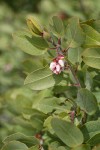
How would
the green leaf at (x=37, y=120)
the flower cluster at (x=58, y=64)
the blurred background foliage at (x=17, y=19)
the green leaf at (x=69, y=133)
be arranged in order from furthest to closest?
the blurred background foliage at (x=17, y=19) < the green leaf at (x=37, y=120) < the flower cluster at (x=58, y=64) < the green leaf at (x=69, y=133)

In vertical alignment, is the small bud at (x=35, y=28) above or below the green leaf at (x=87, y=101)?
above

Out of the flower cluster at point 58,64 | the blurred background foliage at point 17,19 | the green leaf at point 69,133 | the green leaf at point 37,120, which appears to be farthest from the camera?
the blurred background foliage at point 17,19

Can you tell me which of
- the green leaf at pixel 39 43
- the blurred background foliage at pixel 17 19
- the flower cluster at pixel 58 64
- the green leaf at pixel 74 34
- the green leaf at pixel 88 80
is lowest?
the blurred background foliage at pixel 17 19

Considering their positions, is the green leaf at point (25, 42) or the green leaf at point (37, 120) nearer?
the green leaf at point (25, 42)

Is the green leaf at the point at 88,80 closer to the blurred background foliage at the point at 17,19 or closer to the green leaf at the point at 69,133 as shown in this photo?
the green leaf at the point at 69,133

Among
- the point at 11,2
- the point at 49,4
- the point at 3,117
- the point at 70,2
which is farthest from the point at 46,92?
the point at 11,2

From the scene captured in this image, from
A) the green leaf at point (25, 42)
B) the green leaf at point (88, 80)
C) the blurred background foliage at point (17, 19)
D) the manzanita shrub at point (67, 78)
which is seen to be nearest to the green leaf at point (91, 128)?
the manzanita shrub at point (67, 78)

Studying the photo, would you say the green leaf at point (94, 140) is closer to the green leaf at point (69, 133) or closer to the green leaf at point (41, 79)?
the green leaf at point (69, 133)

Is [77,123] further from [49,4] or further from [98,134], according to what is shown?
[49,4]
